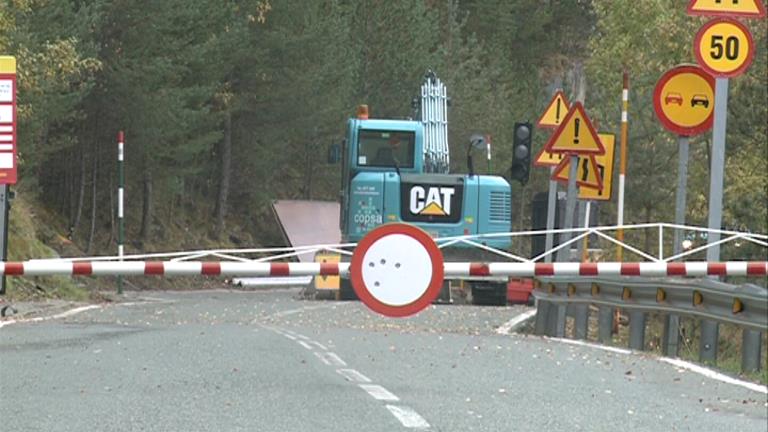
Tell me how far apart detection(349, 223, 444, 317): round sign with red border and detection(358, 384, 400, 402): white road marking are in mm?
1780

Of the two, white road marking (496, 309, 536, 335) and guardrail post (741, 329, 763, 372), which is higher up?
guardrail post (741, 329, 763, 372)

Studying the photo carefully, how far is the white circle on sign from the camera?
9180 mm

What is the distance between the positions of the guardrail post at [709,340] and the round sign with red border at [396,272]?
629 centimetres

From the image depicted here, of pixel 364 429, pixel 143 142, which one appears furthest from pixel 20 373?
pixel 143 142

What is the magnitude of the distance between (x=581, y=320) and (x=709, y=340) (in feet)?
13.8

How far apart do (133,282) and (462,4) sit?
171ft

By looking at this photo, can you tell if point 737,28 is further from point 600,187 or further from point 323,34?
point 323,34

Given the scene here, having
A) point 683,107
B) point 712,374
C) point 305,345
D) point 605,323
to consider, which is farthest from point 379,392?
point 605,323

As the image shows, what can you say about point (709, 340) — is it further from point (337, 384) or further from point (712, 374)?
point (337, 384)

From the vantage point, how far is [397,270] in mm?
9227

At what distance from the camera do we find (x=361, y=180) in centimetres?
3083

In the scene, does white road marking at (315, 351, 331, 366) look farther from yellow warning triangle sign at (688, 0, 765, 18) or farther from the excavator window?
the excavator window

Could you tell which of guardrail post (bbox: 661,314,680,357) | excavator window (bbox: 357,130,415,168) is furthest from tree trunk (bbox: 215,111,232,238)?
guardrail post (bbox: 661,314,680,357)

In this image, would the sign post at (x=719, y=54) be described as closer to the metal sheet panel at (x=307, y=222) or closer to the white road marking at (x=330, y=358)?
the white road marking at (x=330, y=358)
